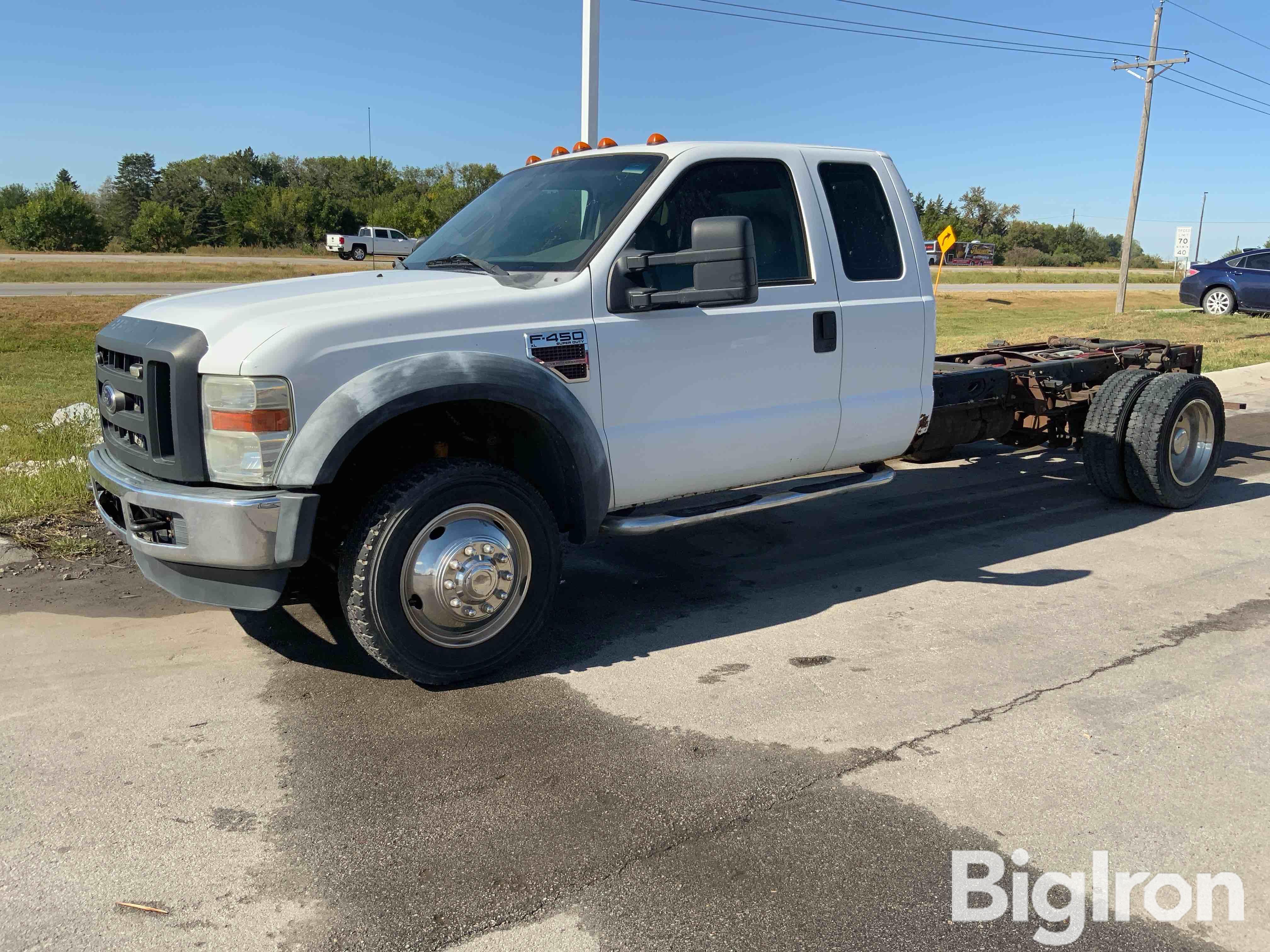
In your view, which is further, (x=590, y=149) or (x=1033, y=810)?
(x=590, y=149)

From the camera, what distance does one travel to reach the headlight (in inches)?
142

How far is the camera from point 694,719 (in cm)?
384

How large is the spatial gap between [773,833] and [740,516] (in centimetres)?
397

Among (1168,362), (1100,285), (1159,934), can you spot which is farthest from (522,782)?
(1100,285)

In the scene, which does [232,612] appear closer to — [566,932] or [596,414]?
[596,414]

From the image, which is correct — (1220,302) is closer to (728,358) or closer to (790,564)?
(790,564)

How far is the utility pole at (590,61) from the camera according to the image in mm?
9133

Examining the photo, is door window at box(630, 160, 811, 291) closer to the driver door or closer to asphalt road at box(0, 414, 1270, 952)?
the driver door

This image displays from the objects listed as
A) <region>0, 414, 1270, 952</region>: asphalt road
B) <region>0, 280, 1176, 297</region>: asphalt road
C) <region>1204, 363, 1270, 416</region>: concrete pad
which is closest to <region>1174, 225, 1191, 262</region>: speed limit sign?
<region>0, 280, 1176, 297</region>: asphalt road

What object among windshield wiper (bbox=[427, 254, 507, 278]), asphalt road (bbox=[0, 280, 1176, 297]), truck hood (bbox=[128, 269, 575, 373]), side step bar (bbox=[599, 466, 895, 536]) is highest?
windshield wiper (bbox=[427, 254, 507, 278])

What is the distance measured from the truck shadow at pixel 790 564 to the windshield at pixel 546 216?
1.67 metres

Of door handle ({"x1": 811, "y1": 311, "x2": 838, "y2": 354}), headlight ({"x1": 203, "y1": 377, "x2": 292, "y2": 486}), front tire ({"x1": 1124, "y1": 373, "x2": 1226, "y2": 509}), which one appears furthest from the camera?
front tire ({"x1": 1124, "y1": 373, "x2": 1226, "y2": 509})

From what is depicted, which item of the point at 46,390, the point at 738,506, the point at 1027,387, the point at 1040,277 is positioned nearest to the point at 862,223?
the point at 738,506

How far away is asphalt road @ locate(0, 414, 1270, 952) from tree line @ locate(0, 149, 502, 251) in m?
44.1
